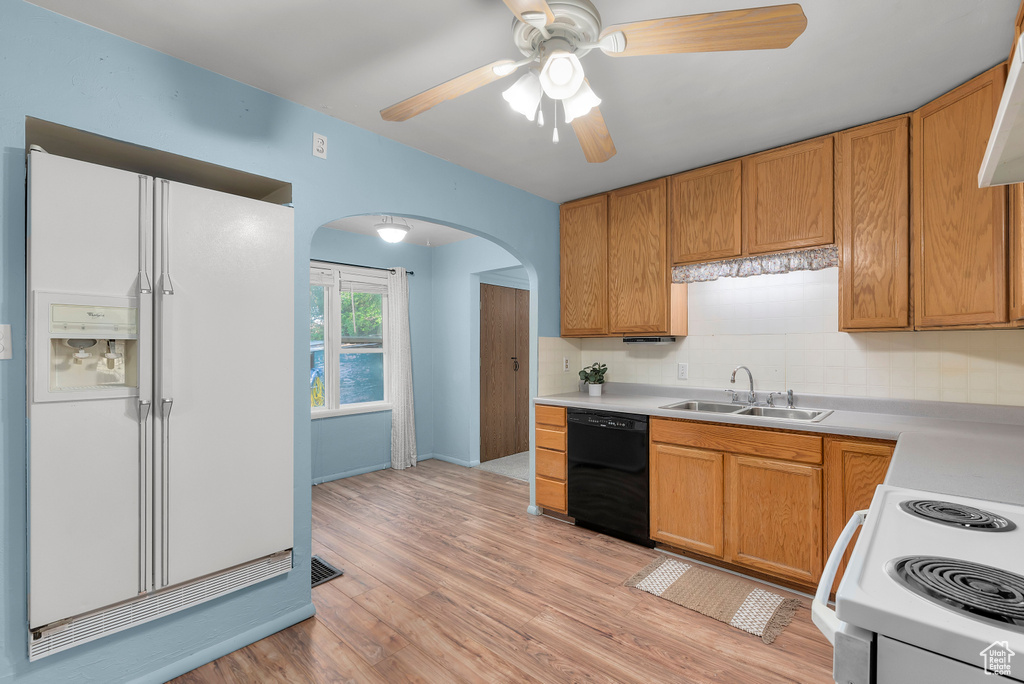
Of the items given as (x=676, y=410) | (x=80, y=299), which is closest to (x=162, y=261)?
(x=80, y=299)

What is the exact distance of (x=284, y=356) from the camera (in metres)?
2.16

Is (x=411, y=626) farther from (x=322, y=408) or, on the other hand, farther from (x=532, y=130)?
(x=322, y=408)

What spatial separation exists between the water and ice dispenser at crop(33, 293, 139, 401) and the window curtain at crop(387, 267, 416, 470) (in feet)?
10.5

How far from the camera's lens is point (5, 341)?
1622mm

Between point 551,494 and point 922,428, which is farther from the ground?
point 922,428

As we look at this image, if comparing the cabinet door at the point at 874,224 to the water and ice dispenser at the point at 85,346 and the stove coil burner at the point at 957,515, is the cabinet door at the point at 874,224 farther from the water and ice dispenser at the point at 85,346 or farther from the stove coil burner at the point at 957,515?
the water and ice dispenser at the point at 85,346

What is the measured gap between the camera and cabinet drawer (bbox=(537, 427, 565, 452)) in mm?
3467

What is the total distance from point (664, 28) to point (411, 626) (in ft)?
8.30

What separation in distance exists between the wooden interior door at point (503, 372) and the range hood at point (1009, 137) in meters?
4.35

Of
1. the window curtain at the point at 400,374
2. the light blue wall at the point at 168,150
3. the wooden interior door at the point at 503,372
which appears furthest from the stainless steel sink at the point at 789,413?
the window curtain at the point at 400,374

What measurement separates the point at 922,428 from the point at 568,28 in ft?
7.75

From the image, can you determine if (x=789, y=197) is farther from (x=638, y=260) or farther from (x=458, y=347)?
(x=458, y=347)

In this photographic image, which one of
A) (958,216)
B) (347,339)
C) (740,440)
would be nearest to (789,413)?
(740,440)

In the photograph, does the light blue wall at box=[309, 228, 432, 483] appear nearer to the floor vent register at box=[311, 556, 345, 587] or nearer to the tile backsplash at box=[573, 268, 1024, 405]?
the floor vent register at box=[311, 556, 345, 587]
